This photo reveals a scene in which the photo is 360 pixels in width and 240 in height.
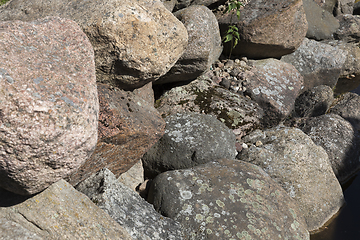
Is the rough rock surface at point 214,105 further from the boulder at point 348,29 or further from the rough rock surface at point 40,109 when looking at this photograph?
the boulder at point 348,29

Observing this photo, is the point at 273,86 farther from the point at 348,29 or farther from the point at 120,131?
the point at 348,29

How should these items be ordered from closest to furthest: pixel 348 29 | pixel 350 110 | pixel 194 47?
pixel 194 47
pixel 350 110
pixel 348 29

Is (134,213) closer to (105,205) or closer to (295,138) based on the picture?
(105,205)

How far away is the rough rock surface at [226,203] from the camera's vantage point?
8.81 ft

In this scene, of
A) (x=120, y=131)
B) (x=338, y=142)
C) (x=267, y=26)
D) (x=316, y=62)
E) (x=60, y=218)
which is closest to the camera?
(x=60, y=218)

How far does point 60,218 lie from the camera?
192 cm

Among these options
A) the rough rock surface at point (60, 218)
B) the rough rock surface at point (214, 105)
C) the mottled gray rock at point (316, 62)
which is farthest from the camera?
the mottled gray rock at point (316, 62)

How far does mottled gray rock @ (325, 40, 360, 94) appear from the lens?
716 centimetres

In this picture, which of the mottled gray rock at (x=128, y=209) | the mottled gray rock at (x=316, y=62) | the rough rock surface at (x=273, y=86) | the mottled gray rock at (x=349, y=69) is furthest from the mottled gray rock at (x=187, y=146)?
the mottled gray rock at (x=349, y=69)

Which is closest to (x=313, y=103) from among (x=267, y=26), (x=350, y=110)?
(x=350, y=110)

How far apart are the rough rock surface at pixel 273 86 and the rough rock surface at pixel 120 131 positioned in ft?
7.67

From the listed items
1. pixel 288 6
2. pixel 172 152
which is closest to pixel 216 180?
pixel 172 152

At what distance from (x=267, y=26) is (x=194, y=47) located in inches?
68.2

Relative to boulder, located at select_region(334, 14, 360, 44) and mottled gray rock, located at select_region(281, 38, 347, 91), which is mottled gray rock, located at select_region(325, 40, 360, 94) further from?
mottled gray rock, located at select_region(281, 38, 347, 91)
